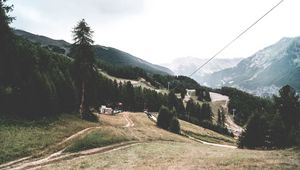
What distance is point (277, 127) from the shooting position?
65000 mm

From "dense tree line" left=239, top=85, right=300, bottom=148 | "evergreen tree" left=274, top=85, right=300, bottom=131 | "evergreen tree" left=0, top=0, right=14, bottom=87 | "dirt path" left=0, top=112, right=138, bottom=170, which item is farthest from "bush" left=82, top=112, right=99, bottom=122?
"evergreen tree" left=274, top=85, right=300, bottom=131

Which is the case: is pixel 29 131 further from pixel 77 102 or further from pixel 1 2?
pixel 77 102

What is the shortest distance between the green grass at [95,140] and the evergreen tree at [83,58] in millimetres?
15224

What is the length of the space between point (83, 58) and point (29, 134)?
912 inches

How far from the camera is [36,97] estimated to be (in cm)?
5138

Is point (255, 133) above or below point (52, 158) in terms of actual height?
above

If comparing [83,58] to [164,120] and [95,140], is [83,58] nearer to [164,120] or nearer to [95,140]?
[95,140]

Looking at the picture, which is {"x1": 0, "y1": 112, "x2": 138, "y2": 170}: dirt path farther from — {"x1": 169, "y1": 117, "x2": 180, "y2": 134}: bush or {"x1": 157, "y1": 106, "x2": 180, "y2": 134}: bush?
{"x1": 157, "y1": 106, "x2": 180, "y2": 134}: bush

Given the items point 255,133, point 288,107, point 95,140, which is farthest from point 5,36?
point 288,107

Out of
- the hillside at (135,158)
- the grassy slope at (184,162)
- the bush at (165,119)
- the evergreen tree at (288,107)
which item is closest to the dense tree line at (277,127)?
the evergreen tree at (288,107)

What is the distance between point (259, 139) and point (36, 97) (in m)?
45.2

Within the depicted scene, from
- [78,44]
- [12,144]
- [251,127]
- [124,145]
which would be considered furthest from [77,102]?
[251,127]

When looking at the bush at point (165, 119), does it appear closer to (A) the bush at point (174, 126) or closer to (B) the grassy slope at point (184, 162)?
(A) the bush at point (174, 126)

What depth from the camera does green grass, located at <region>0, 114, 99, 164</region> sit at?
36.2 meters
